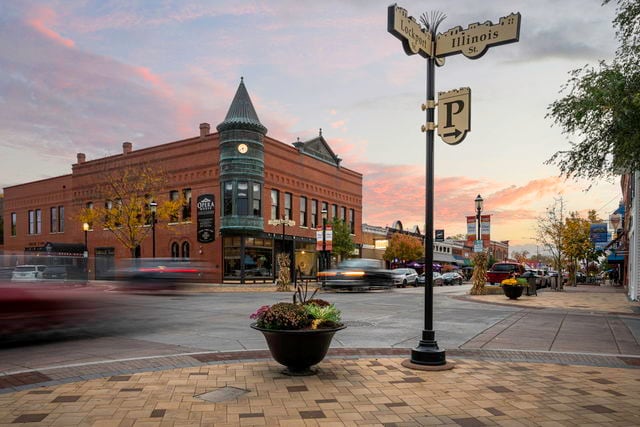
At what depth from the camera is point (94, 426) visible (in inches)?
193

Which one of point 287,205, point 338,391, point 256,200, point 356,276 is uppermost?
point 256,200

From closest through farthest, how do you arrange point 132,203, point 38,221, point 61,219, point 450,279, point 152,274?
point 152,274 → point 132,203 → point 61,219 → point 450,279 → point 38,221

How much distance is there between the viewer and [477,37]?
7727mm

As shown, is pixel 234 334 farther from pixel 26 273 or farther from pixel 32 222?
pixel 32 222

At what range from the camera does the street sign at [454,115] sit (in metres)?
7.64

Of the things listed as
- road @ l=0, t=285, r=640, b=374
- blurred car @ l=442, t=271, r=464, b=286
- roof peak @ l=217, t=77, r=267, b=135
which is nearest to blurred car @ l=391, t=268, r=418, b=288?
blurred car @ l=442, t=271, r=464, b=286

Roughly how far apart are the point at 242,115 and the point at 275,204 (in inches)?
301

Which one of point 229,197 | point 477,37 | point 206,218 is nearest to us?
point 477,37

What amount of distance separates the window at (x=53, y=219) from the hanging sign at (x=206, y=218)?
20.4m

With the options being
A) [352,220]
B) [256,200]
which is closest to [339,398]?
[256,200]

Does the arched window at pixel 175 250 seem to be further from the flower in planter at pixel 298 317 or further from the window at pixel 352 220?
the flower in planter at pixel 298 317

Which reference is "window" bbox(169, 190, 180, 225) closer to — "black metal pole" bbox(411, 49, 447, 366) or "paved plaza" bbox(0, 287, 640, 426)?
"paved plaza" bbox(0, 287, 640, 426)

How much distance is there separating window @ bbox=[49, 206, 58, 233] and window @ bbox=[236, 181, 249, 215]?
2393 cm

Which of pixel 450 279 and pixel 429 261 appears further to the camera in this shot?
pixel 450 279
